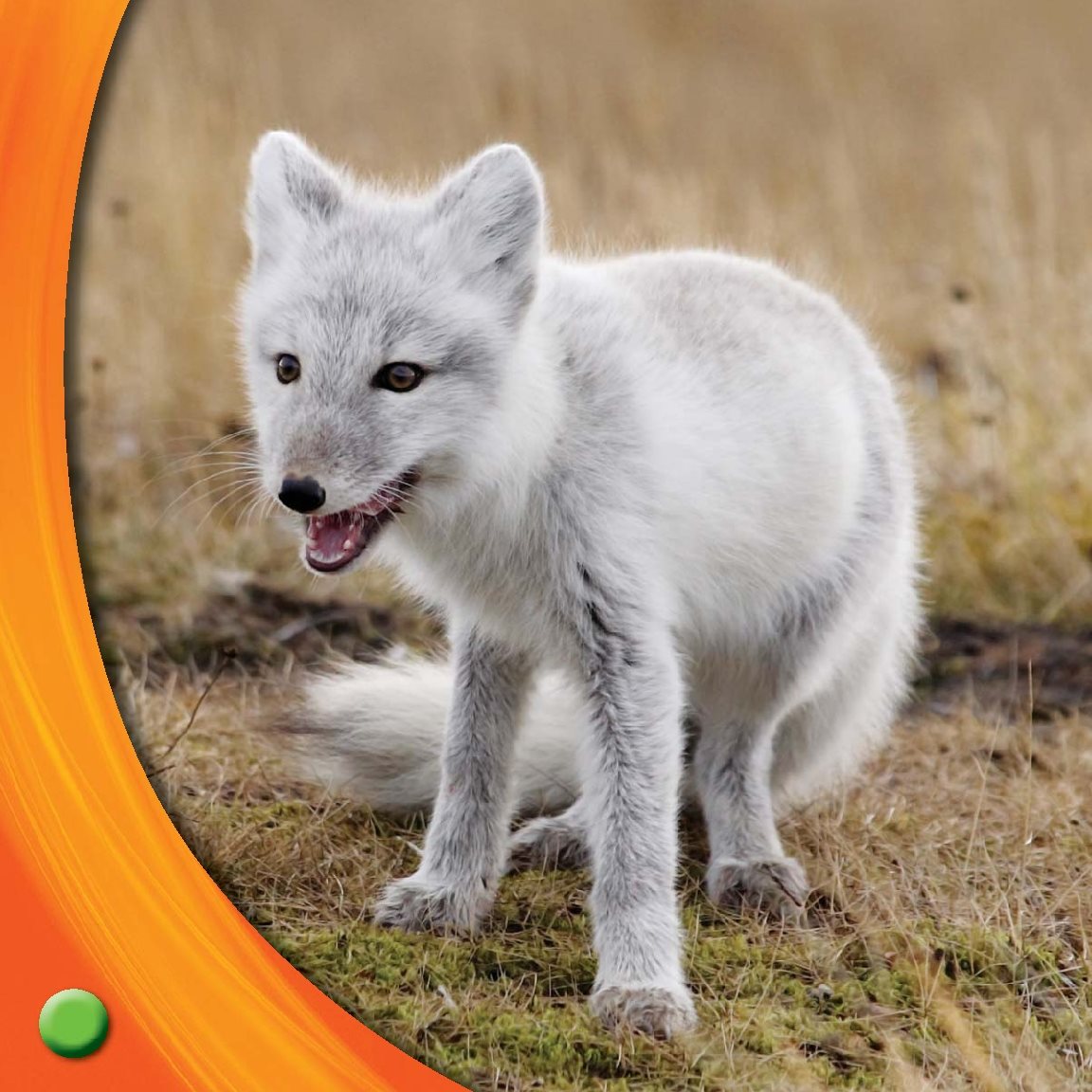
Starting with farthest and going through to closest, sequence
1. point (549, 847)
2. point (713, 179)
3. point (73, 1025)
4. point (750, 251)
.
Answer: point (713, 179) < point (750, 251) < point (549, 847) < point (73, 1025)

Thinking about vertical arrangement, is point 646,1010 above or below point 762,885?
above

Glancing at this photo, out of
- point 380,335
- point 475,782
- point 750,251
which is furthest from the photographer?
point 750,251

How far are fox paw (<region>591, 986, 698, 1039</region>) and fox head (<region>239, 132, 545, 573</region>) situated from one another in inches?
31.6

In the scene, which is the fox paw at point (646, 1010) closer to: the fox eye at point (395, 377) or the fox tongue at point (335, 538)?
the fox tongue at point (335, 538)

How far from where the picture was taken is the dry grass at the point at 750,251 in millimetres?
2350

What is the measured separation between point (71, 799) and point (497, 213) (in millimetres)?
1086

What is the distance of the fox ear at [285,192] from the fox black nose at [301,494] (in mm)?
491

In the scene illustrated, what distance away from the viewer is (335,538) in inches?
89.0

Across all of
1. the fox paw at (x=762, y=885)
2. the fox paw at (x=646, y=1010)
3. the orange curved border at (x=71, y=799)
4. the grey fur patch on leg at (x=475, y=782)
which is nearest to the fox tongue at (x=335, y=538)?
the orange curved border at (x=71, y=799)

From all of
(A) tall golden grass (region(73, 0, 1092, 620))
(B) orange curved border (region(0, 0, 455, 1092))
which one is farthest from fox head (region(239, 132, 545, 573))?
(A) tall golden grass (region(73, 0, 1092, 620))

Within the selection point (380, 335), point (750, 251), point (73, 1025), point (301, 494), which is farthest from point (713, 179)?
point (73, 1025)

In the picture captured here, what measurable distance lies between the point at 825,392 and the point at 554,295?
1.93 ft

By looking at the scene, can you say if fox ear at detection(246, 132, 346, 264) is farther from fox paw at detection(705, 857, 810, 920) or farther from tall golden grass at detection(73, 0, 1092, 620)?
tall golden grass at detection(73, 0, 1092, 620)

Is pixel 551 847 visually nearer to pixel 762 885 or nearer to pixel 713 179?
pixel 762 885
